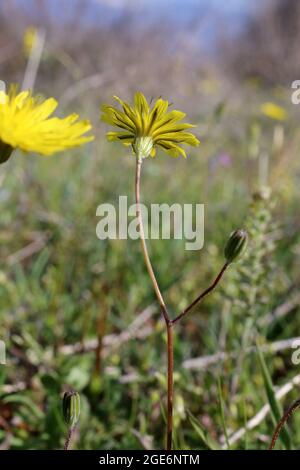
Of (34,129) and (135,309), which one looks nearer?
(34,129)

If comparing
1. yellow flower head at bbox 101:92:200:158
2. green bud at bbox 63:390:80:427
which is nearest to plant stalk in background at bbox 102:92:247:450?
yellow flower head at bbox 101:92:200:158

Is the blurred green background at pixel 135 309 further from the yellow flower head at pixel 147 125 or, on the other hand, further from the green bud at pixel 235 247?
the yellow flower head at pixel 147 125

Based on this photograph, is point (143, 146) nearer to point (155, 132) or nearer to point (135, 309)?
point (155, 132)

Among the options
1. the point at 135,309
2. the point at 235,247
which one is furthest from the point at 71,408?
the point at 135,309

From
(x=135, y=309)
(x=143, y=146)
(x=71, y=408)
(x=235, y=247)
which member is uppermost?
(x=135, y=309)

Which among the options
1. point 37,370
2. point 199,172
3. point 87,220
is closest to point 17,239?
point 87,220

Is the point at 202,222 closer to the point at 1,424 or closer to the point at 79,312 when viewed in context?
the point at 79,312
